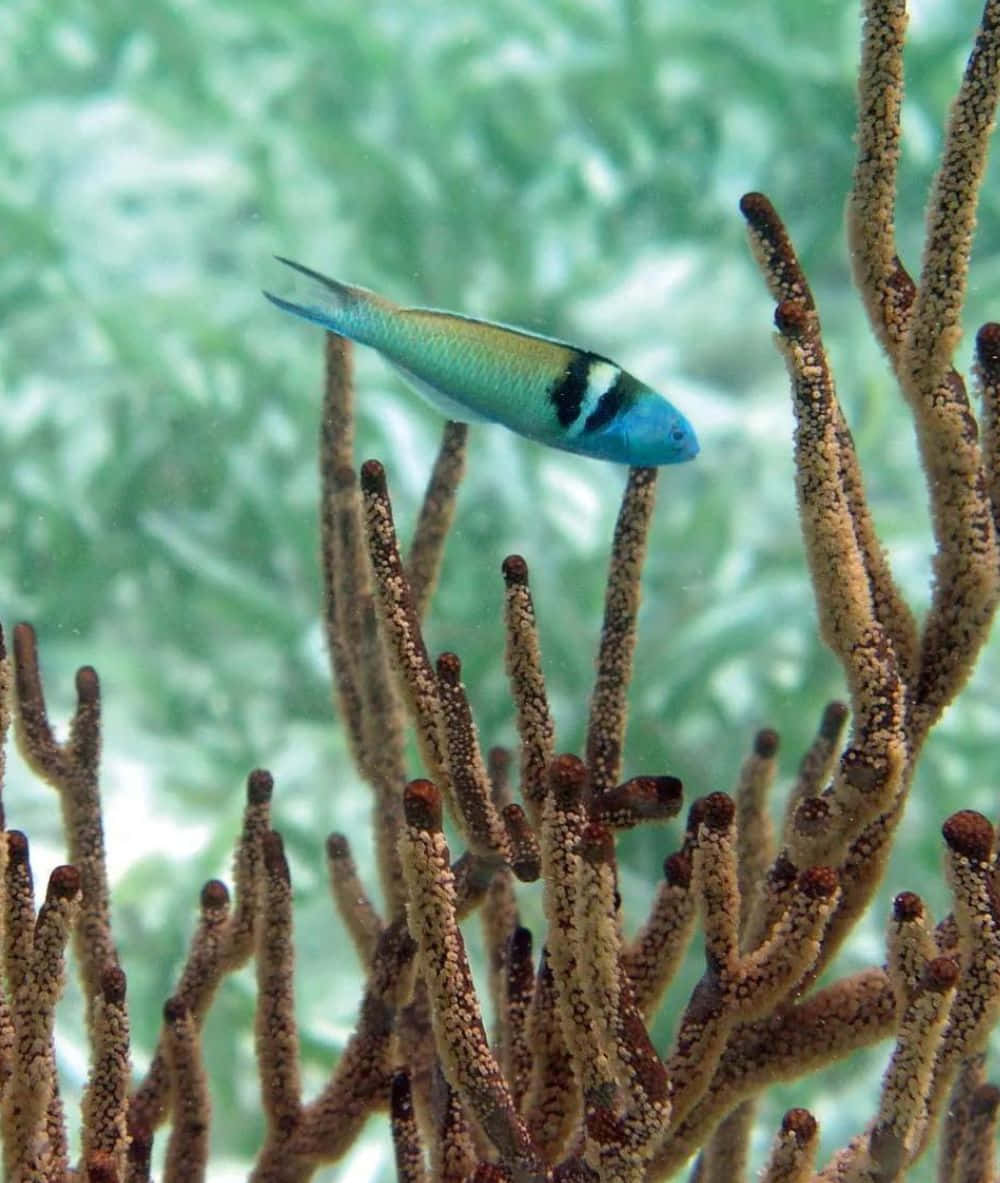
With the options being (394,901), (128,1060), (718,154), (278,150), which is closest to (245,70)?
(278,150)

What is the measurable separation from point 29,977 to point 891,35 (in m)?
1.37

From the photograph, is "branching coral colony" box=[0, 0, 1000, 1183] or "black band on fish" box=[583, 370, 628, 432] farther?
"black band on fish" box=[583, 370, 628, 432]

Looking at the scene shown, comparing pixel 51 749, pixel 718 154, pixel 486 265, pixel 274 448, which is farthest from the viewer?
pixel 718 154

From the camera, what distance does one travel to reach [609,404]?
64.1 inches

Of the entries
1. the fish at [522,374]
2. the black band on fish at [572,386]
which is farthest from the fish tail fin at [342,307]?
the black band on fish at [572,386]

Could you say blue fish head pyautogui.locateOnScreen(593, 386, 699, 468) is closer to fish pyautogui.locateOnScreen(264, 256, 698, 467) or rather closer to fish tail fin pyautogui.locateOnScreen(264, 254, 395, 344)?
fish pyautogui.locateOnScreen(264, 256, 698, 467)

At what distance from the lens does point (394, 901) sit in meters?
1.93

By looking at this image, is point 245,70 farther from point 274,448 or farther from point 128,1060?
point 128,1060

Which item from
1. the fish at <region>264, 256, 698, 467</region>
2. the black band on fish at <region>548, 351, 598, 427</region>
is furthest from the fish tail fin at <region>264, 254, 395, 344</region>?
the black band on fish at <region>548, 351, 598, 427</region>

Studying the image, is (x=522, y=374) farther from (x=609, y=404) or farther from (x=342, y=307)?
(x=342, y=307)

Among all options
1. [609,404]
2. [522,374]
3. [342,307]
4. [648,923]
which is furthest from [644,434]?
[648,923]

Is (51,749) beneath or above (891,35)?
beneath

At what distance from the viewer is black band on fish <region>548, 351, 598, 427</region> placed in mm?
1614

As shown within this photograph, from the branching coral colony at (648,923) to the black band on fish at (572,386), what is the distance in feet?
0.47
